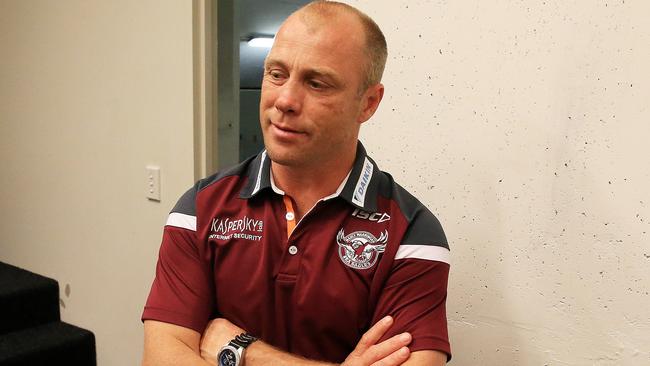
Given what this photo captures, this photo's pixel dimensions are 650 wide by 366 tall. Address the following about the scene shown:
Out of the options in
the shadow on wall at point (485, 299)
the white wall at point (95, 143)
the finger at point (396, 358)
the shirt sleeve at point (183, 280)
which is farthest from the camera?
the white wall at point (95, 143)

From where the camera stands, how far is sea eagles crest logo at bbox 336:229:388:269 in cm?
Answer: 121

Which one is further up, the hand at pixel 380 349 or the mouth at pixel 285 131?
the mouth at pixel 285 131

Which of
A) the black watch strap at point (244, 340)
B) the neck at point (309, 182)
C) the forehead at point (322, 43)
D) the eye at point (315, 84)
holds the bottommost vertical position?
the black watch strap at point (244, 340)

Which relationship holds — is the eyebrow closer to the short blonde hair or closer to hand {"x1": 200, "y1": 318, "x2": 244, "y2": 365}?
the short blonde hair

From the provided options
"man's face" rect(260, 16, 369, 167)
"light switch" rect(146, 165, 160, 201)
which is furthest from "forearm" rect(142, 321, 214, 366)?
"light switch" rect(146, 165, 160, 201)

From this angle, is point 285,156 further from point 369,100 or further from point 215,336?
point 215,336

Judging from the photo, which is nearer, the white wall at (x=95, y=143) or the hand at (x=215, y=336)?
the hand at (x=215, y=336)

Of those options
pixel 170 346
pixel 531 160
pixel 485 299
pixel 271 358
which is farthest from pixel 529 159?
pixel 170 346

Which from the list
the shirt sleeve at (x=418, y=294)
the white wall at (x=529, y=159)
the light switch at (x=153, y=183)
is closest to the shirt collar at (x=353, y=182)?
the shirt sleeve at (x=418, y=294)

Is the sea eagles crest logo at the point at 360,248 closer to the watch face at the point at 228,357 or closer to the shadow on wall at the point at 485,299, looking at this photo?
the watch face at the point at 228,357

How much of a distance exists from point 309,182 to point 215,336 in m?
0.37

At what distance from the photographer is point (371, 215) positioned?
49.6 inches

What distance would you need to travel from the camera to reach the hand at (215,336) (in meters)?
1.25

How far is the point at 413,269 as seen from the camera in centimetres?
120
